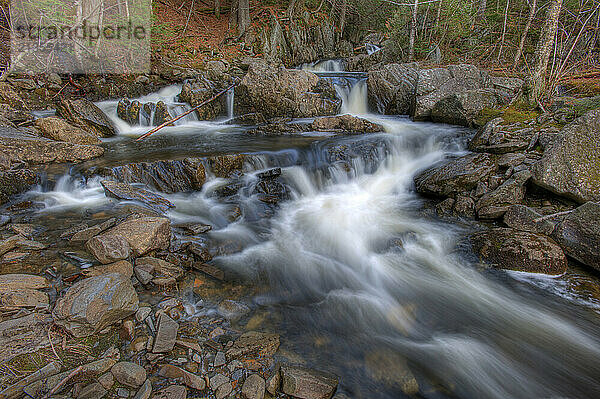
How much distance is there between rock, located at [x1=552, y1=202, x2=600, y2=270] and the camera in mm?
3633

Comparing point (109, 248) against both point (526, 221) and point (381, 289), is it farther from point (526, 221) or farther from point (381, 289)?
point (526, 221)

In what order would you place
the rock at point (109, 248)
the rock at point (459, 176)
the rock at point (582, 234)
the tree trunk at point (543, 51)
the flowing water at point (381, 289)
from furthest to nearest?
the tree trunk at point (543, 51), the rock at point (459, 176), the rock at point (582, 234), the rock at point (109, 248), the flowing water at point (381, 289)

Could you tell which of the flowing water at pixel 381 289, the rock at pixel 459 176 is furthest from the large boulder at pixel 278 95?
the rock at pixel 459 176

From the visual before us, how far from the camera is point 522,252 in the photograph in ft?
12.6

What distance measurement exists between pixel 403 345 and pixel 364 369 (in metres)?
0.59

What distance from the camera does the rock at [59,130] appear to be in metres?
7.17

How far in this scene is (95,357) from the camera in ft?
7.07

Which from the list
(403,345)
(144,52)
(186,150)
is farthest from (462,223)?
(144,52)

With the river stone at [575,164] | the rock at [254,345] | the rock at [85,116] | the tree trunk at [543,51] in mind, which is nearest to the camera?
the rock at [254,345]

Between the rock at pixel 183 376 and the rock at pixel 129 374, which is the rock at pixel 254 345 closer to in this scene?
the rock at pixel 183 376

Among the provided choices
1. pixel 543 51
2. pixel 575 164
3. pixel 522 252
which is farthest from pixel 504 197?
pixel 543 51

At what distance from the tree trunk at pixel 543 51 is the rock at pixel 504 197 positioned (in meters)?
4.27

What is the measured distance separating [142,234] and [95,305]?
51.5 inches

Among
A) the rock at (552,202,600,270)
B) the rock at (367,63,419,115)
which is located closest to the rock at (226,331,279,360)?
the rock at (552,202,600,270)
